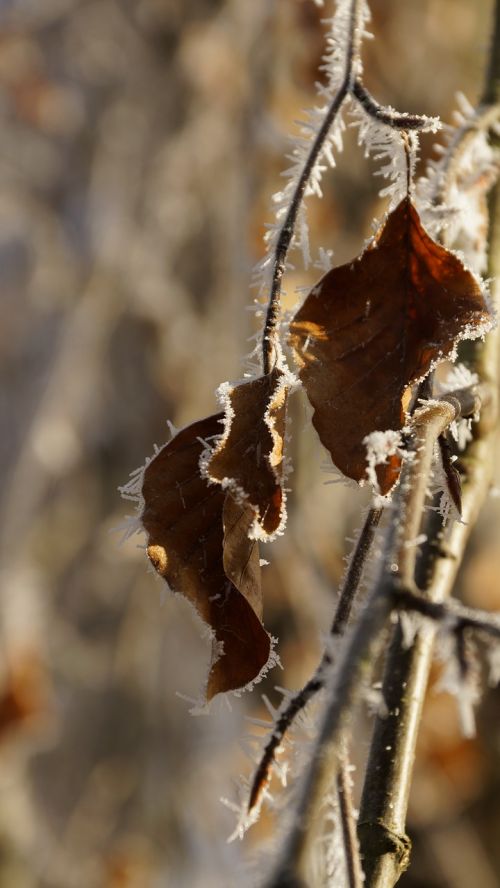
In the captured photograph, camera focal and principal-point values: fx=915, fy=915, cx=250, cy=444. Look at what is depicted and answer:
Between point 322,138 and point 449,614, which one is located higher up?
point 322,138

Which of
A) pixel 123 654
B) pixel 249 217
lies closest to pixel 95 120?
pixel 249 217

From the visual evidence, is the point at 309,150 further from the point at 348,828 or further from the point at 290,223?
the point at 348,828

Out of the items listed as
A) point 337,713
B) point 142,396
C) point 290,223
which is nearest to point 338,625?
point 337,713

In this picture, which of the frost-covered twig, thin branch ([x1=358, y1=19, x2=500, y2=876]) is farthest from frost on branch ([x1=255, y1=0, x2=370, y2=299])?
thin branch ([x1=358, y1=19, x2=500, y2=876])

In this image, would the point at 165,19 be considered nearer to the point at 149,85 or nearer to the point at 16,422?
the point at 149,85

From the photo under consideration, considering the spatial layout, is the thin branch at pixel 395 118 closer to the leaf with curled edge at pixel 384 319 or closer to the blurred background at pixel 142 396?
the leaf with curled edge at pixel 384 319

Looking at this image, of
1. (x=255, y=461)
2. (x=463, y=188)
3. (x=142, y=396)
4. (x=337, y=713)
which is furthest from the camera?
(x=142, y=396)

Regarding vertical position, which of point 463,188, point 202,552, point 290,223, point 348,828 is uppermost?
point 463,188
